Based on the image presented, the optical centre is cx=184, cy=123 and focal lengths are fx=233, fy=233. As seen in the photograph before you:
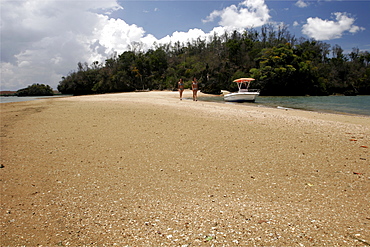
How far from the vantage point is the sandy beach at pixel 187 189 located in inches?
108

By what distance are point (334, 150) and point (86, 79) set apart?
69873mm

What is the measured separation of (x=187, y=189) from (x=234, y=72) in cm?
6020

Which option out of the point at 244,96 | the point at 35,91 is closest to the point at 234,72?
the point at 244,96

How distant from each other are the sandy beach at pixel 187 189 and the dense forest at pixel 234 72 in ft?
157

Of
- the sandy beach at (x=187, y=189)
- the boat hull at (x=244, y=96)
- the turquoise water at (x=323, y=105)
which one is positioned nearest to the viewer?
the sandy beach at (x=187, y=189)

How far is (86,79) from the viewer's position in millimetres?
66438

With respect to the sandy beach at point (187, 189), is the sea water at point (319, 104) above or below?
above

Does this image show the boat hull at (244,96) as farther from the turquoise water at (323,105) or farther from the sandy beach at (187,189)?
the sandy beach at (187,189)

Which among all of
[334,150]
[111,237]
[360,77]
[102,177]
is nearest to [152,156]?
[102,177]

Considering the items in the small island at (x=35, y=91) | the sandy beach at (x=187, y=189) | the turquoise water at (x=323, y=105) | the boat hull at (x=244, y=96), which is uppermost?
the small island at (x=35, y=91)

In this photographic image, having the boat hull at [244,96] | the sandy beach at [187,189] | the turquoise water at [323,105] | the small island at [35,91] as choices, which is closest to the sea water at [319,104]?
the turquoise water at [323,105]

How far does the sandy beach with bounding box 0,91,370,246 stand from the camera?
276 centimetres

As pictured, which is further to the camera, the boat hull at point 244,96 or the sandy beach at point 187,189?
the boat hull at point 244,96

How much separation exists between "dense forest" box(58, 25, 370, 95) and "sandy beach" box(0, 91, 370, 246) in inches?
1888
